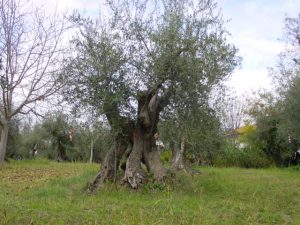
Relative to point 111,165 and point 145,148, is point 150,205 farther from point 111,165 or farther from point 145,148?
point 145,148

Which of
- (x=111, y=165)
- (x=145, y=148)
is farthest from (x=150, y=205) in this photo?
(x=145, y=148)

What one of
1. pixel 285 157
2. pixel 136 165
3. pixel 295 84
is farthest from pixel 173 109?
pixel 285 157

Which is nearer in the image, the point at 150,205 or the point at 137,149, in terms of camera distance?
the point at 150,205

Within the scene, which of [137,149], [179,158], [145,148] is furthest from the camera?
[179,158]

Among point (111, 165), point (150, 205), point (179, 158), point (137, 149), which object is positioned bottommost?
point (150, 205)

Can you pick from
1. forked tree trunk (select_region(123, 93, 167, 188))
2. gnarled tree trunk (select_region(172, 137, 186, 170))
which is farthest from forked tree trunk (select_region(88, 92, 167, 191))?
gnarled tree trunk (select_region(172, 137, 186, 170))

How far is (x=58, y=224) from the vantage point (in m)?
7.46

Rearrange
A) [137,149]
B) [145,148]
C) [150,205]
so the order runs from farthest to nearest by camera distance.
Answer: [145,148]
[137,149]
[150,205]

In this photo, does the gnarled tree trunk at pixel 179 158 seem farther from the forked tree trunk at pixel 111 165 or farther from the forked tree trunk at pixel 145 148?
the forked tree trunk at pixel 111 165

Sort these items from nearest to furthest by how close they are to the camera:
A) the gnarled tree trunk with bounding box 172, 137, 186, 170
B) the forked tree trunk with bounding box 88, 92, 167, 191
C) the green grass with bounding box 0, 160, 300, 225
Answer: the green grass with bounding box 0, 160, 300, 225, the forked tree trunk with bounding box 88, 92, 167, 191, the gnarled tree trunk with bounding box 172, 137, 186, 170

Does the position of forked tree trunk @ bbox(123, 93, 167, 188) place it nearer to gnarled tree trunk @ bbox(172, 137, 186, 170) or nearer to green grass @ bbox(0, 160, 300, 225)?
green grass @ bbox(0, 160, 300, 225)

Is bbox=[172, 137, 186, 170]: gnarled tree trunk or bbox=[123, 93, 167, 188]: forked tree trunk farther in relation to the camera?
bbox=[172, 137, 186, 170]: gnarled tree trunk

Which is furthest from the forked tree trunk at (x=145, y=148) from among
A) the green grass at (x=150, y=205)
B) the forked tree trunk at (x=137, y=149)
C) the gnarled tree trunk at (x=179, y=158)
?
the gnarled tree trunk at (x=179, y=158)

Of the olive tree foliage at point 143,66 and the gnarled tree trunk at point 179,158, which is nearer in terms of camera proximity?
the olive tree foliage at point 143,66
